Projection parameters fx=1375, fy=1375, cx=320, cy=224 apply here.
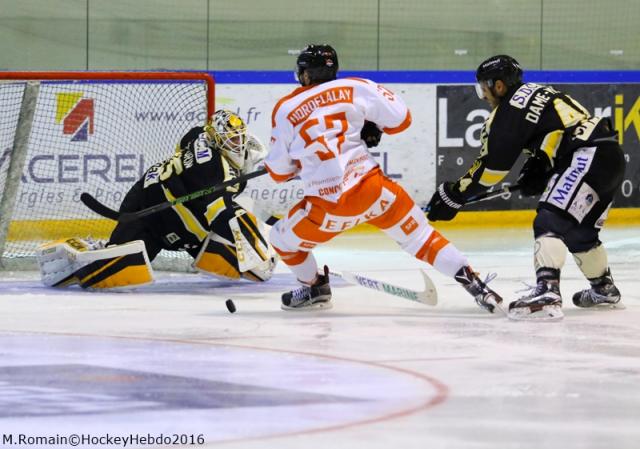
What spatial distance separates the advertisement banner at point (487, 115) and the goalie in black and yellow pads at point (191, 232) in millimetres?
3111

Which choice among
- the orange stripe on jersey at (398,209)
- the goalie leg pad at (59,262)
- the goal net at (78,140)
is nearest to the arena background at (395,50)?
the goal net at (78,140)

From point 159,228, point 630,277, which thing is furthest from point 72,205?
point 630,277

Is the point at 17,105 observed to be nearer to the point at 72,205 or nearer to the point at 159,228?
the point at 72,205

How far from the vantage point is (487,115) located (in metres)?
9.21

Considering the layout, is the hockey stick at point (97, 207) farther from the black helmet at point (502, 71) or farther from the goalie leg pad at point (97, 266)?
the black helmet at point (502, 71)

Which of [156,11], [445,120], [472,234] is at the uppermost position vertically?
[156,11]

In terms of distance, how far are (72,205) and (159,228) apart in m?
1.47

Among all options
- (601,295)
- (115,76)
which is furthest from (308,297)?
(115,76)

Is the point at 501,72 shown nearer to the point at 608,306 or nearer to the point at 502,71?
the point at 502,71

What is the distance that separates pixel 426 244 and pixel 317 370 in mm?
1280

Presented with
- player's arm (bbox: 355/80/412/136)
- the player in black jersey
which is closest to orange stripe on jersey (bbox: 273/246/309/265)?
player's arm (bbox: 355/80/412/136)

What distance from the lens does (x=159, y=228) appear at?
623cm

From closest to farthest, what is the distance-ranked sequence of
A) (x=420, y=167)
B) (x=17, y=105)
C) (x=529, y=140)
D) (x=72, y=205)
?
1. (x=529, y=140)
2. (x=17, y=105)
3. (x=72, y=205)
4. (x=420, y=167)

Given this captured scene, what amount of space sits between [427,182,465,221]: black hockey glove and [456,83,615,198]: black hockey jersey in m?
0.18
